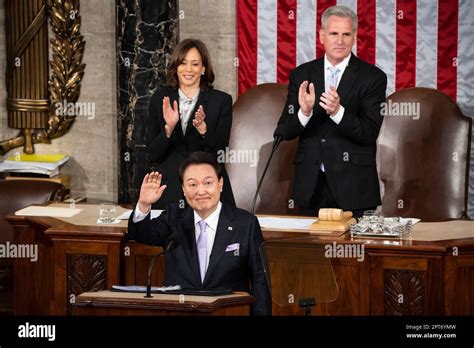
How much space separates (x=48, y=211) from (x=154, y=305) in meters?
3.01

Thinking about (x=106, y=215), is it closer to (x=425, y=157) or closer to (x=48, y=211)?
(x=48, y=211)

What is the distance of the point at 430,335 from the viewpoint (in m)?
3.82

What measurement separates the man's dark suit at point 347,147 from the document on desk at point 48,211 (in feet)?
4.79

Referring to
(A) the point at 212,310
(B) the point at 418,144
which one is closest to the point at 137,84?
(B) the point at 418,144

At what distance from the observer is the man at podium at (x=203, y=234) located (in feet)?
16.6

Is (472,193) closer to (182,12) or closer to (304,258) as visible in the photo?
(182,12)

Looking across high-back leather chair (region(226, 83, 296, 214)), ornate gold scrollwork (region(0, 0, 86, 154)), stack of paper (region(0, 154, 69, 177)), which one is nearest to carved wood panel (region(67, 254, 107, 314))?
high-back leather chair (region(226, 83, 296, 214))

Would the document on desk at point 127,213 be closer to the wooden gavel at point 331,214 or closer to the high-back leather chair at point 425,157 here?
the wooden gavel at point 331,214

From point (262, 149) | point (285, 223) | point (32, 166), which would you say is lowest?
point (285, 223)

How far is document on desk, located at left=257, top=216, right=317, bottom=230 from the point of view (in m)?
6.34

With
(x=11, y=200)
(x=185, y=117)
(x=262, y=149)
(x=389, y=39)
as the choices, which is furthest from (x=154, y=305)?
(x=389, y=39)

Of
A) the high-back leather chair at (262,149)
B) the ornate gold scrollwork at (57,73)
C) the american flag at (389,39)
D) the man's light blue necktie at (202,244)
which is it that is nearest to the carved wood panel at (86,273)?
the man's light blue necktie at (202,244)

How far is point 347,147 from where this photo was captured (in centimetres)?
652

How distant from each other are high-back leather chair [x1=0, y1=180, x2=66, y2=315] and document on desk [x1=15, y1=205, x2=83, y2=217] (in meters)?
0.32
